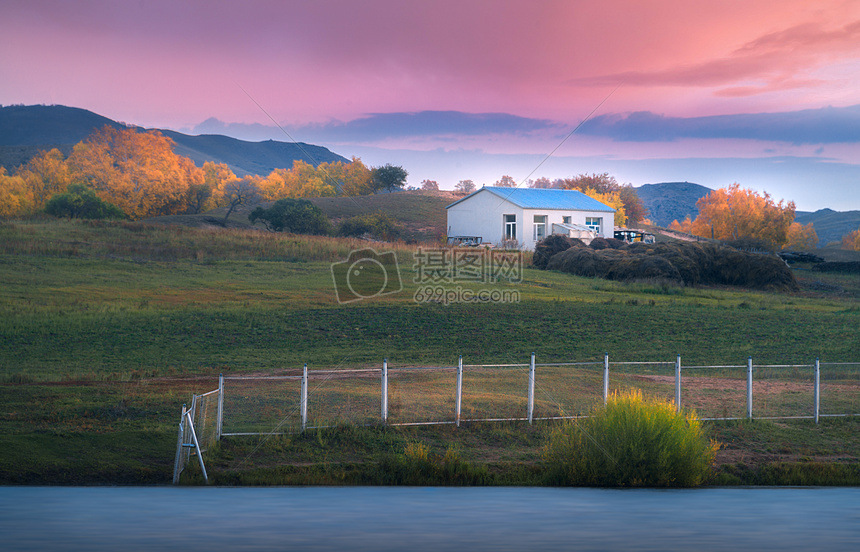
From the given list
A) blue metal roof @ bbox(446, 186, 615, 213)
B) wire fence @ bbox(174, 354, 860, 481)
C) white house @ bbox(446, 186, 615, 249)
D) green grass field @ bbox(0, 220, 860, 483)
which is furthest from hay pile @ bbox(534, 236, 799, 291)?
wire fence @ bbox(174, 354, 860, 481)

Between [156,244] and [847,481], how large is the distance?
2002 inches

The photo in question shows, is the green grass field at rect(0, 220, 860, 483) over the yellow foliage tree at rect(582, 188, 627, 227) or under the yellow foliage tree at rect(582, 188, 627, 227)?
under

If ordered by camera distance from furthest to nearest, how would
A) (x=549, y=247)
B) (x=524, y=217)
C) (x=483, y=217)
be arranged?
1. (x=483, y=217)
2. (x=524, y=217)
3. (x=549, y=247)

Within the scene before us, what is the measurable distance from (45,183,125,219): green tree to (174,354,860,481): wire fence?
66658 mm

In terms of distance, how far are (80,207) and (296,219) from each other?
22.5 m

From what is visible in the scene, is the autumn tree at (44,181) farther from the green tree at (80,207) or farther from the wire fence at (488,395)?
the wire fence at (488,395)

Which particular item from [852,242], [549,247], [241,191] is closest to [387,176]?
[241,191]

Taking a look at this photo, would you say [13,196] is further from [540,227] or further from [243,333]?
[243,333]

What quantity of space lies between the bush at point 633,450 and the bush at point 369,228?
73.3 meters

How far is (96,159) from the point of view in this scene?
97.9 m

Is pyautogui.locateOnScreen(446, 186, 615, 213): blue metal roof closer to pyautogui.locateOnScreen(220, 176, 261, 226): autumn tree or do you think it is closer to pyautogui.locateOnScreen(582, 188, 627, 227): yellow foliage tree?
pyautogui.locateOnScreen(582, 188, 627, 227): yellow foliage tree

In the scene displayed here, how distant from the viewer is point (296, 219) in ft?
278

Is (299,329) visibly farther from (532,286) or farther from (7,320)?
(532,286)

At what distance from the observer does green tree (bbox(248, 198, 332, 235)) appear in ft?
277
